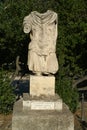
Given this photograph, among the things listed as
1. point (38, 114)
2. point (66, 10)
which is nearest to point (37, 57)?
point (38, 114)

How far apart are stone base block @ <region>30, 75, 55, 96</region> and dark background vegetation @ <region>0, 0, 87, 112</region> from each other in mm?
5474

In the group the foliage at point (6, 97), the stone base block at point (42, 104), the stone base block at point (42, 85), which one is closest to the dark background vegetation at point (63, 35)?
the foliage at point (6, 97)

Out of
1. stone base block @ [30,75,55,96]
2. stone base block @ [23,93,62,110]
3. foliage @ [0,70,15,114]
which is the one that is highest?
stone base block @ [30,75,55,96]

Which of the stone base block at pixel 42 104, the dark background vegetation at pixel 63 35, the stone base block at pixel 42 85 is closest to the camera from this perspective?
the stone base block at pixel 42 104

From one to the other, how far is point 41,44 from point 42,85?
0.94 meters

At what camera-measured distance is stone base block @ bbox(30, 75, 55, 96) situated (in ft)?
29.3

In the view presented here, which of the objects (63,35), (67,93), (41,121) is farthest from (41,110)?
(63,35)

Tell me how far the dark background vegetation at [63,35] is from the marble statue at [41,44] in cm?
552

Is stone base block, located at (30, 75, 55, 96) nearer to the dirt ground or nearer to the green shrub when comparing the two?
the dirt ground

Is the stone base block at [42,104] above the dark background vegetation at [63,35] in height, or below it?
below

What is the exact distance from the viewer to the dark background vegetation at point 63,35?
14.9 m

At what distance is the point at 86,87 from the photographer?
16.9 m

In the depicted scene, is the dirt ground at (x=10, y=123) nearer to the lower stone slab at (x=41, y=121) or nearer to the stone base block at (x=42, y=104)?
the stone base block at (x=42, y=104)


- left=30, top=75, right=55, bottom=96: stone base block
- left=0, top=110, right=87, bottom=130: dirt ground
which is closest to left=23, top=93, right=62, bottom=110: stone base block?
left=30, top=75, right=55, bottom=96: stone base block
